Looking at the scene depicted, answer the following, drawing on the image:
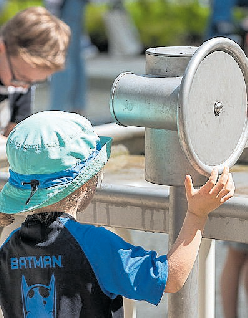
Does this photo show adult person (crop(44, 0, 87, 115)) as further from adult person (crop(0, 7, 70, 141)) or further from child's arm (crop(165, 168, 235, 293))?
child's arm (crop(165, 168, 235, 293))

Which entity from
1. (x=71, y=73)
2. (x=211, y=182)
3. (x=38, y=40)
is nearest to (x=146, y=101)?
(x=211, y=182)

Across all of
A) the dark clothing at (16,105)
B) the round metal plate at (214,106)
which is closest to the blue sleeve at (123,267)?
the round metal plate at (214,106)

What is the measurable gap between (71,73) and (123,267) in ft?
22.1

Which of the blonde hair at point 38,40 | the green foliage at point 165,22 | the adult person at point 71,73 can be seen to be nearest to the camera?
the blonde hair at point 38,40

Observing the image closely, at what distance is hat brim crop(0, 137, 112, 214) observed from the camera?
2.14 m

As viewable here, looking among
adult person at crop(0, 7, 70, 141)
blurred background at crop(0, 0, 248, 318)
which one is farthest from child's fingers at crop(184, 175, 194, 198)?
blurred background at crop(0, 0, 248, 318)

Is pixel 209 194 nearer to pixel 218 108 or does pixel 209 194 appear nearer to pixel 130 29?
pixel 218 108

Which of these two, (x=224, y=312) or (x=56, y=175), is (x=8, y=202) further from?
(x=224, y=312)

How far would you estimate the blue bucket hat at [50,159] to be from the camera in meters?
2.15

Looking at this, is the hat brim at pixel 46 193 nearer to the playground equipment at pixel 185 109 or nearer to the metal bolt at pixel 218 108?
the playground equipment at pixel 185 109

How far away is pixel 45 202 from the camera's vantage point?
2.15 m

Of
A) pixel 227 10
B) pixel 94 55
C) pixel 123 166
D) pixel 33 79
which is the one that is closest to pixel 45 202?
pixel 123 166

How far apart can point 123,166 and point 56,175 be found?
1.03m

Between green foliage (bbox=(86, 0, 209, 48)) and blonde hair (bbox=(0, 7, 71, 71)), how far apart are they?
9910mm
